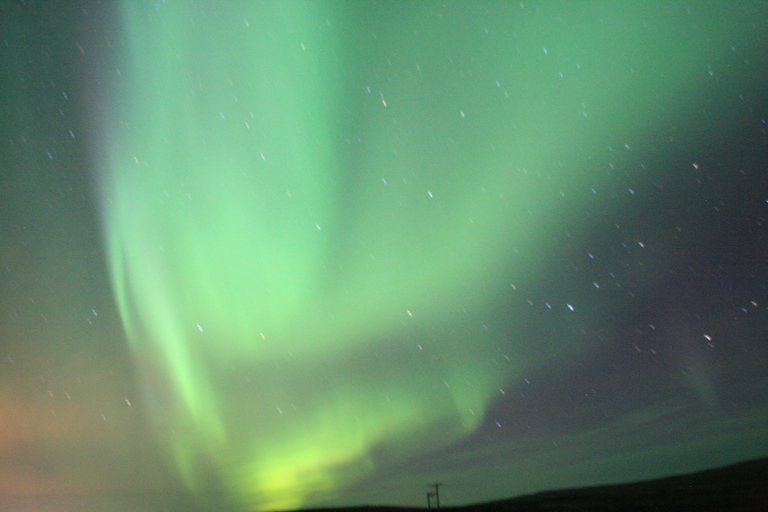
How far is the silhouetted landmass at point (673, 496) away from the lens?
48.2 meters

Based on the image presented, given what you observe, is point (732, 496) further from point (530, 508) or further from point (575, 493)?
point (575, 493)

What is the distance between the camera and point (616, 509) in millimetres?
56969

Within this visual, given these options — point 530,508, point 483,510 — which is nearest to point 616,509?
point 530,508

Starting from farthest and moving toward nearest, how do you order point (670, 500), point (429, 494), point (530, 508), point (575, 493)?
1. point (575, 493)
2. point (530, 508)
3. point (670, 500)
4. point (429, 494)

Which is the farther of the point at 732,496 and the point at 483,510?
the point at 483,510

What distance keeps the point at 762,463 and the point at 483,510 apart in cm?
3869

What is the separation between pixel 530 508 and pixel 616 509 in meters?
9.94

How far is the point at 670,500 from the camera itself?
181 feet

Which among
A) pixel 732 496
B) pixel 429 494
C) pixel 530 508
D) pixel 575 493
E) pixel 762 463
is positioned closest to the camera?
pixel 429 494

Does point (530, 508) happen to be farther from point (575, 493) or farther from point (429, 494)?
point (429, 494)

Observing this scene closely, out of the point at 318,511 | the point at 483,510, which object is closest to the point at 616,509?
the point at 483,510

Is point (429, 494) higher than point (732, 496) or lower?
higher

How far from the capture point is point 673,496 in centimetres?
5800

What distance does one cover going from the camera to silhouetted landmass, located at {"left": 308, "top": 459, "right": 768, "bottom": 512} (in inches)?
1896
